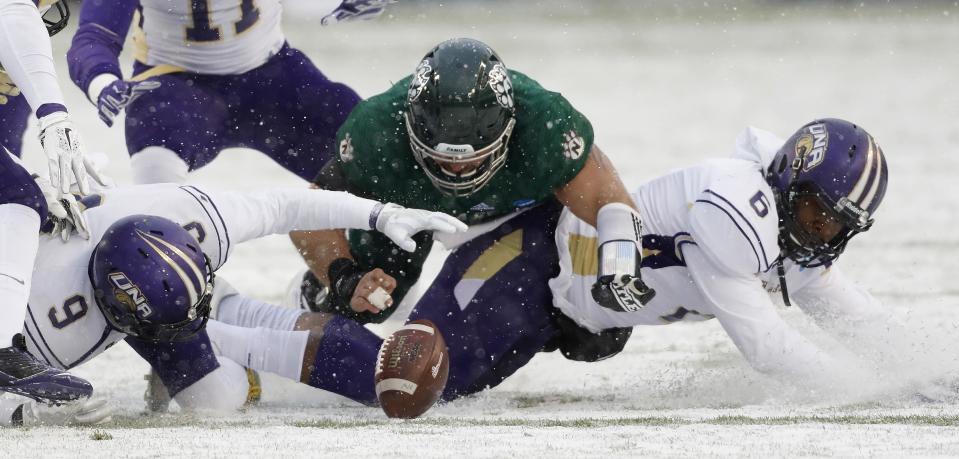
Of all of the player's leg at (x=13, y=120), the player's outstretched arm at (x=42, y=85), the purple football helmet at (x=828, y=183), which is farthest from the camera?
the player's leg at (x=13, y=120)

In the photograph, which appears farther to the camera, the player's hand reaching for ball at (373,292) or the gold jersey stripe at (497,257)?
the gold jersey stripe at (497,257)

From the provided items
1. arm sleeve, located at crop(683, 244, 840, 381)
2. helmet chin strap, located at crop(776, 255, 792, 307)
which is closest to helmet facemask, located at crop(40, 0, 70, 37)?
arm sleeve, located at crop(683, 244, 840, 381)

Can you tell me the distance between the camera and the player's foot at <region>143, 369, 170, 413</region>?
5134 mm

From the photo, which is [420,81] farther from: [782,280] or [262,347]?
[782,280]

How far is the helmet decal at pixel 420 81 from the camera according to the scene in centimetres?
504

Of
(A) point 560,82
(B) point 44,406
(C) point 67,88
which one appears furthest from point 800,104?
(B) point 44,406

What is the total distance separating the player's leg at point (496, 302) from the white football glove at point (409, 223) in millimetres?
689

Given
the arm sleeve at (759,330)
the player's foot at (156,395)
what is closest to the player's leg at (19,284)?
the player's foot at (156,395)

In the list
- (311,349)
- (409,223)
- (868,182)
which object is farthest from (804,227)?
(311,349)

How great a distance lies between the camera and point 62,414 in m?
4.39

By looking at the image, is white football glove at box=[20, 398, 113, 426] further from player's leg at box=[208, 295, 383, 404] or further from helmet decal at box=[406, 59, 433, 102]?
helmet decal at box=[406, 59, 433, 102]

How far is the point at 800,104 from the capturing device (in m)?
14.4

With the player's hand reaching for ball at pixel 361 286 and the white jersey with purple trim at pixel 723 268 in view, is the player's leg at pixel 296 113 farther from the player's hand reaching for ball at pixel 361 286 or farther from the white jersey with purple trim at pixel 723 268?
the white jersey with purple trim at pixel 723 268

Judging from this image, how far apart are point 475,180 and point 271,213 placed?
74 cm
